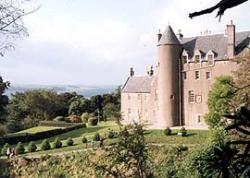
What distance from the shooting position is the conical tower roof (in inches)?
1777

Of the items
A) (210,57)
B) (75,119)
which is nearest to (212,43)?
(210,57)

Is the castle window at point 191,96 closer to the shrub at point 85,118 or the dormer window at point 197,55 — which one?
the dormer window at point 197,55

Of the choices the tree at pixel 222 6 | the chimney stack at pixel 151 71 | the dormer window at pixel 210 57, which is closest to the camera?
the tree at pixel 222 6

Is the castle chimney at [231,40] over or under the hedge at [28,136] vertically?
over

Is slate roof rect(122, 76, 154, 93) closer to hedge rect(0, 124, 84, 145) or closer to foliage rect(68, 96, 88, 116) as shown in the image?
hedge rect(0, 124, 84, 145)

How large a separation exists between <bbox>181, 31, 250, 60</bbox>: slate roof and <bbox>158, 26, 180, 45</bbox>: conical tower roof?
44.8 inches

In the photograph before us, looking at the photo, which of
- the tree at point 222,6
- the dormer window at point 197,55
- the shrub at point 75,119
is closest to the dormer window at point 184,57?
the dormer window at point 197,55

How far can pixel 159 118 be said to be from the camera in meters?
46.7

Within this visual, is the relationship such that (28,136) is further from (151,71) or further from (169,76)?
(151,71)

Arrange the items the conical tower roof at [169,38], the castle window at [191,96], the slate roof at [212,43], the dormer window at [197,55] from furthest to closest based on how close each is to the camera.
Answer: the castle window at [191,96], the conical tower roof at [169,38], the dormer window at [197,55], the slate roof at [212,43]

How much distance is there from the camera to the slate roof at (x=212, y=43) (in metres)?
43.2

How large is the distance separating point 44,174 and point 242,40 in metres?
20.0

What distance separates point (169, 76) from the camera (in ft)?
150

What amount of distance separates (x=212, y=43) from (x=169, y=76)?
15.2 feet
